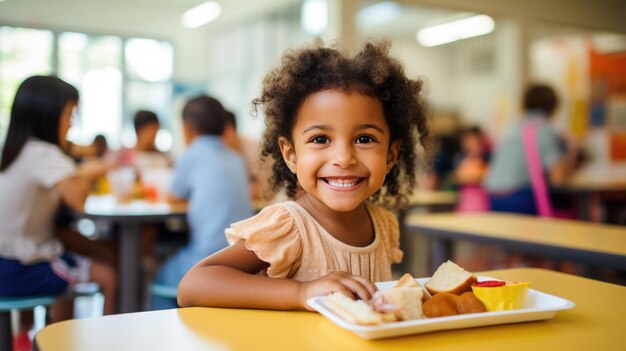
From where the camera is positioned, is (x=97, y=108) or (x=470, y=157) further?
(x=97, y=108)

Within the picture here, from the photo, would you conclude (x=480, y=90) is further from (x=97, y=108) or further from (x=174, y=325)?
(x=174, y=325)

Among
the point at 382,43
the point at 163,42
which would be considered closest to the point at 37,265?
the point at 382,43

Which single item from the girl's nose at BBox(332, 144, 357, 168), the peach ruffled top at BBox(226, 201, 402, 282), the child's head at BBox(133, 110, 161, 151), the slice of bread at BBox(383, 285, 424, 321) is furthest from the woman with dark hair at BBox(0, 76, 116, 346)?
the child's head at BBox(133, 110, 161, 151)

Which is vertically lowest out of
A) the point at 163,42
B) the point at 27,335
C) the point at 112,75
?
the point at 27,335

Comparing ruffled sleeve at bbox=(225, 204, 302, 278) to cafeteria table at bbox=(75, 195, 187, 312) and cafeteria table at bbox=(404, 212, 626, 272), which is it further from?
cafeteria table at bbox=(75, 195, 187, 312)

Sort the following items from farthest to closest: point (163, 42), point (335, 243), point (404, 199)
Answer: point (163, 42), point (404, 199), point (335, 243)

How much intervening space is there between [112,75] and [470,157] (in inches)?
238

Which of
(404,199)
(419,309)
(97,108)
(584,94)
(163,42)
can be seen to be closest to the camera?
(419,309)

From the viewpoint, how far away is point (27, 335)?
3002 mm

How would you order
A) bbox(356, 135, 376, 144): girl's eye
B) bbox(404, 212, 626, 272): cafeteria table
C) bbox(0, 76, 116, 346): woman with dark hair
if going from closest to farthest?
bbox(356, 135, 376, 144): girl's eye
bbox(404, 212, 626, 272): cafeteria table
bbox(0, 76, 116, 346): woman with dark hair

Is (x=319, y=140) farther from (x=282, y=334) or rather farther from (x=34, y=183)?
(x=34, y=183)

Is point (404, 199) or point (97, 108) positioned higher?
point (97, 108)

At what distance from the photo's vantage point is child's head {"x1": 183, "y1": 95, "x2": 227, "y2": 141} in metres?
2.86

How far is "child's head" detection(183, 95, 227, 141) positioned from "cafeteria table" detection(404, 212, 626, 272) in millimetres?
1050
